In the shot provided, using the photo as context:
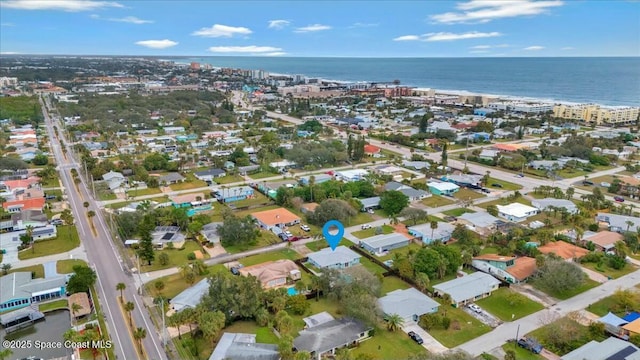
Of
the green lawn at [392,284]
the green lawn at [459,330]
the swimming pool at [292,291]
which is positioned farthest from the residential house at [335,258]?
the green lawn at [459,330]

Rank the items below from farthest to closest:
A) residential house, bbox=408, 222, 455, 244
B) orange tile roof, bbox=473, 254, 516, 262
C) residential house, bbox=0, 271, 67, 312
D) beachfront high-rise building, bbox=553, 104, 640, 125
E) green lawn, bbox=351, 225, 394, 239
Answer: beachfront high-rise building, bbox=553, 104, 640, 125
green lawn, bbox=351, 225, 394, 239
residential house, bbox=408, 222, 455, 244
orange tile roof, bbox=473, 254, 516, 262
residential house, bbox=0, 271, 67, 312

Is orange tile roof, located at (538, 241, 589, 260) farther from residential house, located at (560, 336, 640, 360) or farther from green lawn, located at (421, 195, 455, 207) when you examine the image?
green lawn, located at (421, 195, 455, 207)

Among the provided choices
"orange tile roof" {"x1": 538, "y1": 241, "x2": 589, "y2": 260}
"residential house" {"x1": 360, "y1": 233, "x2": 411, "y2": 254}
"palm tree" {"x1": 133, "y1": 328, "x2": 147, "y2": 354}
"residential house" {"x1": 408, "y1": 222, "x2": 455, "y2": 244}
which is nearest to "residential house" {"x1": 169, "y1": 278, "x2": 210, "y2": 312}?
"palm tree" {"x1": 133, "y1": 328, "x2": 147, "y2": 354}

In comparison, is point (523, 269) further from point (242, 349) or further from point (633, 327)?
point (242, 349)

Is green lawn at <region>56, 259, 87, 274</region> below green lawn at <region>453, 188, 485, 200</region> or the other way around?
below

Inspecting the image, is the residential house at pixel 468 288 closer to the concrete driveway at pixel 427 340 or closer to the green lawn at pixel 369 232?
the concrete driveway at pixel 427 340

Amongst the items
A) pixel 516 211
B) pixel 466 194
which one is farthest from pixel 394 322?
pixel 466 194
